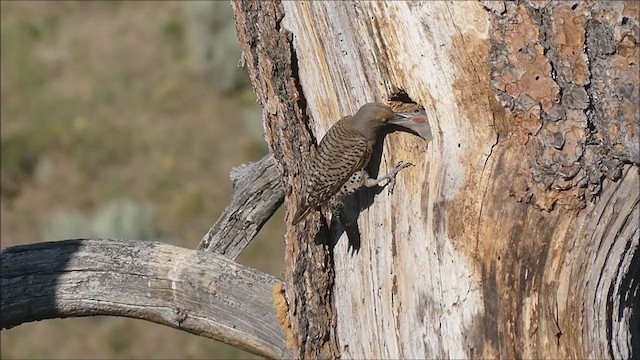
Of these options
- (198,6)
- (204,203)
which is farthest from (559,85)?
(198,6)

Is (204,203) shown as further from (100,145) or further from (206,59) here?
(206,59)

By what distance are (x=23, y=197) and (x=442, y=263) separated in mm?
8550

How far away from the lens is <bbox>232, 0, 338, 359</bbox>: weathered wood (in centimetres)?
364

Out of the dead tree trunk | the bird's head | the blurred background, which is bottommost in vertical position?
the dead tree trunk

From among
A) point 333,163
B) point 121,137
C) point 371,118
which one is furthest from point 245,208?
point 121,137

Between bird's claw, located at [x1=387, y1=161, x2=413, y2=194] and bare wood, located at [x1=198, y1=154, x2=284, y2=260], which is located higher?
bare wood, located at [x1=198, y1=154, x2=284, y2=260]

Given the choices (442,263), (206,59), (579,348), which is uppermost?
(206,59)

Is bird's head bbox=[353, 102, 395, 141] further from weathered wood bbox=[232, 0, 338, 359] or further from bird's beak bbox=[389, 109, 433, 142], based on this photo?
weathered wood bbox=[232, 0, 338, 359]

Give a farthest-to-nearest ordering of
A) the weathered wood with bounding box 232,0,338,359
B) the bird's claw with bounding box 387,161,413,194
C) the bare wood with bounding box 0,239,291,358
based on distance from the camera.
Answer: the bare wood with bounding box 0,239,291,358
the weathered wood with bounding box 232,0,338,359
the bird's claw with bounding box 387,161,413,194

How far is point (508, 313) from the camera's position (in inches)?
111

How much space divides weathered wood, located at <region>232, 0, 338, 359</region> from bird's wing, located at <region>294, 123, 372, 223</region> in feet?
0.24

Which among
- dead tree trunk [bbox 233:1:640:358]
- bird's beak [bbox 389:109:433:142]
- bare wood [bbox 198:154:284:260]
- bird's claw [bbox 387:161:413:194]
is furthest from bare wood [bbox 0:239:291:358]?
bird's beak [bbox 389:109:433:142]

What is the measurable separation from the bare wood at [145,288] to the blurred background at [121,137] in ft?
15.4

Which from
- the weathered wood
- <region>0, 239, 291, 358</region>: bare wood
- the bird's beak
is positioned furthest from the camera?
<region>0, 239, 291, 358</region>: bare wood
